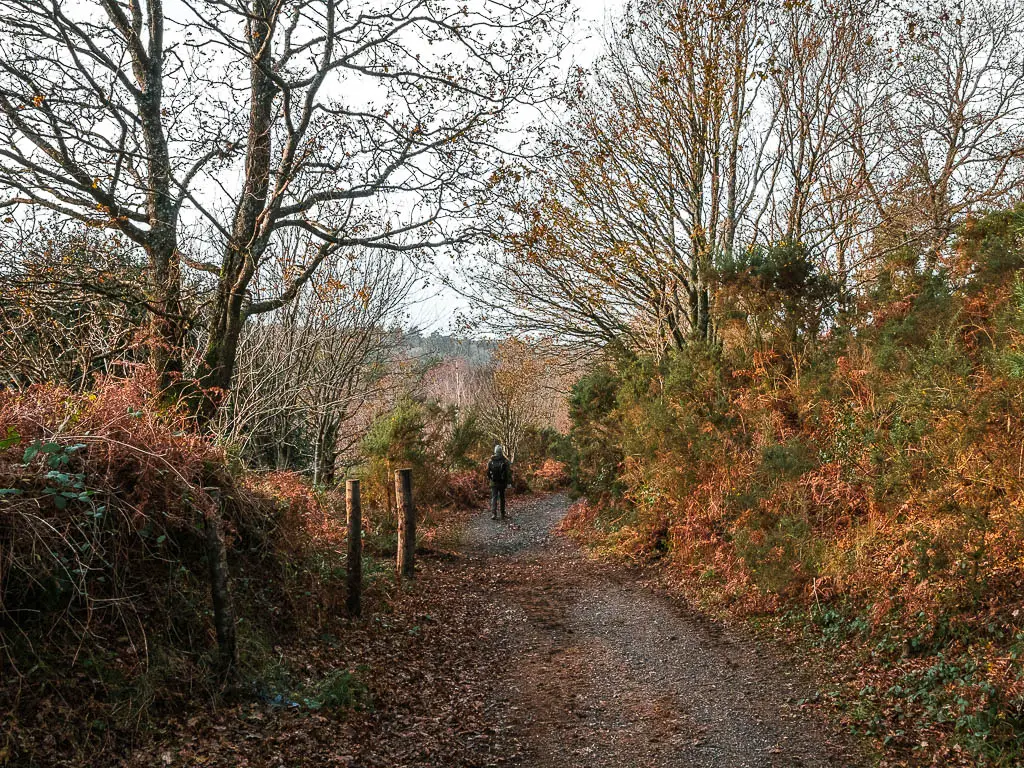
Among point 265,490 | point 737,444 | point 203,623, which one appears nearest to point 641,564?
point 737,444

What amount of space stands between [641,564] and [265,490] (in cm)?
655

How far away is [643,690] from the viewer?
615 cm

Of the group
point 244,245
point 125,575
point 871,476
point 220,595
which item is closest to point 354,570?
point 220,595

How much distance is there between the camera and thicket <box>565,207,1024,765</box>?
517 cm

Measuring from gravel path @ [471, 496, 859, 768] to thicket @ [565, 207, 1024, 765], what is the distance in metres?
0.59

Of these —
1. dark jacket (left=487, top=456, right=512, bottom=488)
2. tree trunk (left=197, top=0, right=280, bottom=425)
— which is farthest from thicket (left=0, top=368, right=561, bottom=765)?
dark jacket (left=487, top=456, right=512, bottom=488)

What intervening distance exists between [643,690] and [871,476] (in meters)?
3.51

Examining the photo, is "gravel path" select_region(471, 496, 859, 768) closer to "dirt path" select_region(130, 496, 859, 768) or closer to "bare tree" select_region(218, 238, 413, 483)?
"dirt path" select_region(130, 496, 859, 768)

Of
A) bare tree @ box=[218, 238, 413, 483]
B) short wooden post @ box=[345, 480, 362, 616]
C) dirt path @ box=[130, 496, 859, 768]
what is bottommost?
dirt path @ box=[130, 496, 859, 768]

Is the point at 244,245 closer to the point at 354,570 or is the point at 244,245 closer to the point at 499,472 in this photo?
the point at 354,570

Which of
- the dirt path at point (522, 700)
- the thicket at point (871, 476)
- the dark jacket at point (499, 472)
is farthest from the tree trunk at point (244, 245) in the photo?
the dark jacket at point (499, 472)

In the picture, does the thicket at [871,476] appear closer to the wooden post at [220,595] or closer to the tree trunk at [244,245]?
the wooden post at [220,595]

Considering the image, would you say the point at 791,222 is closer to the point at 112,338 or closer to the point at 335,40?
the point at 335,40

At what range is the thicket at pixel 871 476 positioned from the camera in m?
5.17
